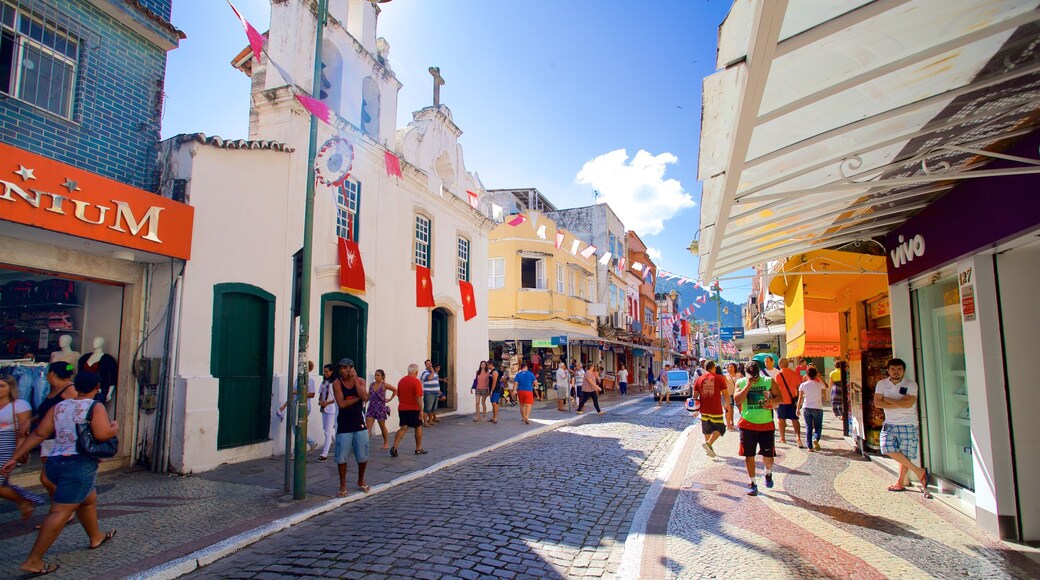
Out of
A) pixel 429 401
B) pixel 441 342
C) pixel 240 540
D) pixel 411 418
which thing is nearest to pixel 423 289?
pixel 441 342

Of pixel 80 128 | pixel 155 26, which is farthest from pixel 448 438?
pixel 155 26

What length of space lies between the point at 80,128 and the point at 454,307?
1046 cm

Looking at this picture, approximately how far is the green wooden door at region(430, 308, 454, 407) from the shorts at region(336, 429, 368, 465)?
952cm

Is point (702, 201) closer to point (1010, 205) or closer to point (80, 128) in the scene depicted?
point (1010, 205)

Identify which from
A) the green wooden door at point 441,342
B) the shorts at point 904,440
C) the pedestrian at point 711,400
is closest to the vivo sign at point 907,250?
the shorts at point 904,440

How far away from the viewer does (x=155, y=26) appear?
351 inches

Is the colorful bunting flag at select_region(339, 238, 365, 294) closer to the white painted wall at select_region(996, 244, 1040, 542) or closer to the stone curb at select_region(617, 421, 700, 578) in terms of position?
the stone curb at select_region(617, 421, 700, 578)

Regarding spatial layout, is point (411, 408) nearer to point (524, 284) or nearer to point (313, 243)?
point (313, 243)

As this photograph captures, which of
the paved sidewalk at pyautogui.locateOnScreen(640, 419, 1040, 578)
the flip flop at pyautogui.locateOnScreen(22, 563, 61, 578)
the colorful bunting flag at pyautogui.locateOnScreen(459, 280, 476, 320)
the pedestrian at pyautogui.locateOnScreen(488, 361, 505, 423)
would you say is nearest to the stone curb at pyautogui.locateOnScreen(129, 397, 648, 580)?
the flip flop at pyautogui.locateOnScreen(22, 563, 61, 578)

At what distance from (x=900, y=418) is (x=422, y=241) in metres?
11.9

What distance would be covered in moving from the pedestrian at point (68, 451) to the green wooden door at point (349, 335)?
25.5 feet

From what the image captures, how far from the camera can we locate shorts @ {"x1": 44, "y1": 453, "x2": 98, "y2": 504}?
15.6 feet

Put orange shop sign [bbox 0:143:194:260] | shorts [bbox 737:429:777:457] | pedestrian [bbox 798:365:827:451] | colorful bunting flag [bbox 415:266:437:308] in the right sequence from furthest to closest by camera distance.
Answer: colorful bunting flag [bbox 415:266:437:308], pedestrian [bbox 798:365:827:451], shorts [bbox 737:429:777:457], orange shop sign [bbox 0:143:194:260]

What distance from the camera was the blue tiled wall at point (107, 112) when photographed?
730 centimetres
